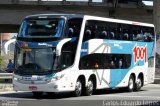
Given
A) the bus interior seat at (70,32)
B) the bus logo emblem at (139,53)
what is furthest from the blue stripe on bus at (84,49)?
the bus logo emblem at (139,53)

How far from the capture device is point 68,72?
941 inches

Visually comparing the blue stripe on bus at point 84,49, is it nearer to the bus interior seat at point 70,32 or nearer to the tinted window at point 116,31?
the tinted window at point 116,31

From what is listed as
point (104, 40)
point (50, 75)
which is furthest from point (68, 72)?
point (104, 40)

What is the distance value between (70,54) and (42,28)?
5.43 ft

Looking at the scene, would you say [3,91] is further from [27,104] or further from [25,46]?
[27,104]

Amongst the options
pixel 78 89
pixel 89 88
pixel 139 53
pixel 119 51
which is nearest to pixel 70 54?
pixel 78 89

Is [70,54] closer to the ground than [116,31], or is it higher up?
closer to the ground

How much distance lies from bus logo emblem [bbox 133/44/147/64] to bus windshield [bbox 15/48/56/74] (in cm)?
739

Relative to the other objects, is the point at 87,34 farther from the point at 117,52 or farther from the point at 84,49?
the point at 117,52

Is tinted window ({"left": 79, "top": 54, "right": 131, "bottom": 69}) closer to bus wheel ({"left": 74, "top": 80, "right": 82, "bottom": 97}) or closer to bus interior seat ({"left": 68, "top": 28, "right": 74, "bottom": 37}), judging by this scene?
bus wheel ({"left": 74, "top": 80, "right": 82, "bottom": 97})

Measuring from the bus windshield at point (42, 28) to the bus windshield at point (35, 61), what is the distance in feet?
2.26

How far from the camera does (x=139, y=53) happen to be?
30188 millimetres

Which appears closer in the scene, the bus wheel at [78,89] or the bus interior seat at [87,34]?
the bus wheel at [78,89]

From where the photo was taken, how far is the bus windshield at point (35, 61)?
23406 millimetres
